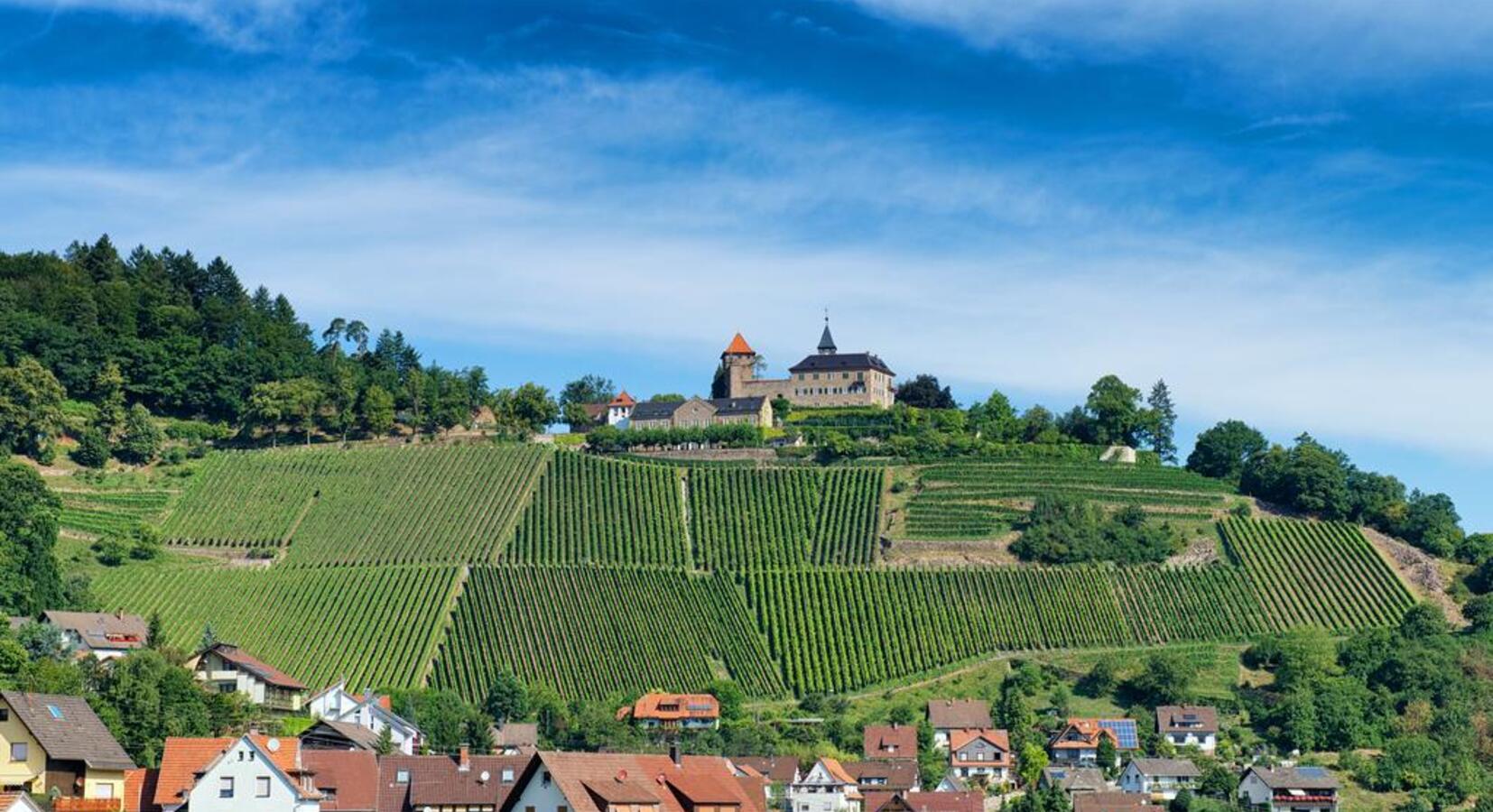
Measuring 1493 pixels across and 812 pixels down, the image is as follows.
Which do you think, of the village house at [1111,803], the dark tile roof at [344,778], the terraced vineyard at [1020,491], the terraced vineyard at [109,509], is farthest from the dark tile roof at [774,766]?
the terraced vineyard at [109,509]

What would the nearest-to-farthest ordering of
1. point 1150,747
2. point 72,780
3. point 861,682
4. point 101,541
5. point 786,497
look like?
point 72,780
point 1150,747
point 861,682
point 101,541
point 786,497

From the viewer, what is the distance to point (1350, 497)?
133 meters

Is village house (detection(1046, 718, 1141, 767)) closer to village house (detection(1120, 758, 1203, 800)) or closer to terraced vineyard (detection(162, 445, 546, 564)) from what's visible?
village house (detection(1120, 758, 1203, 800))

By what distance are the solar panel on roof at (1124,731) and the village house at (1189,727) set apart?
124cm

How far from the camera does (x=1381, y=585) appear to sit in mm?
122938

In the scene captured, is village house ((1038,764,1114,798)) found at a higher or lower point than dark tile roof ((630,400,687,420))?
lower

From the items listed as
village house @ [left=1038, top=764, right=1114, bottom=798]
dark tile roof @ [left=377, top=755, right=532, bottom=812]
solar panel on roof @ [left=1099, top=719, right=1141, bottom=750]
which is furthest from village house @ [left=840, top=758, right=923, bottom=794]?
dark tile roof @ [left=377, top=755, right=532, bottom=812]

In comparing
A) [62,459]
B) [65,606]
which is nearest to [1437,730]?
[65,606]

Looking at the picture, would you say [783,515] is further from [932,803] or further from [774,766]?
[932,803]

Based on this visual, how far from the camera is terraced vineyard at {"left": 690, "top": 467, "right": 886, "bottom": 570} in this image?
124m

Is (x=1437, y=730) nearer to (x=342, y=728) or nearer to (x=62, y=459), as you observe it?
(x=342, y=728)

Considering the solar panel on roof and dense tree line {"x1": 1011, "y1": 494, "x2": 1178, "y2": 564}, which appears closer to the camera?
the solar panel on roof

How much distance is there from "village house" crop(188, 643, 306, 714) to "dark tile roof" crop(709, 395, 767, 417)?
2640 inches

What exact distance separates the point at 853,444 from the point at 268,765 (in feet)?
288
